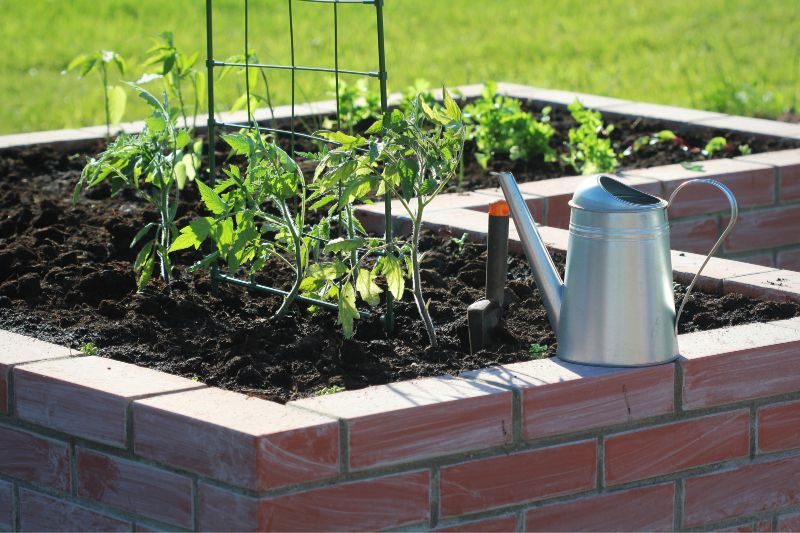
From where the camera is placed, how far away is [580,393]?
296 cm

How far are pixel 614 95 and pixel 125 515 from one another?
621cm

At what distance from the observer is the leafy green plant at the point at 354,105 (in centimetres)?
598

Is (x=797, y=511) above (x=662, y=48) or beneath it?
beneath

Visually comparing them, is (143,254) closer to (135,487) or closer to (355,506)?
(135,487)

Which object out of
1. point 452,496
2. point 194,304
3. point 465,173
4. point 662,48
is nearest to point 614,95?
point 662,48

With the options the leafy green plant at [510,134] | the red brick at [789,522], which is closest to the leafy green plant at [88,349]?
the red brick at [789,522]

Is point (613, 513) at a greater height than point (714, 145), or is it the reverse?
point (714, 145)

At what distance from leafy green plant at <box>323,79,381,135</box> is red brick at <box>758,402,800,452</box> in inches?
122

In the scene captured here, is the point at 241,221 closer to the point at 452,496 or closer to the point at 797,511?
the point at 452,496

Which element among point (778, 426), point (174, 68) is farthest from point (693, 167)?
point (778, 426)

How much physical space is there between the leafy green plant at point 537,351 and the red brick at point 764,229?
2.02 metres

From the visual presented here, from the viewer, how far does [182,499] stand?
2846 mm

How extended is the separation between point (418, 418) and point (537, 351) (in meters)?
0.58

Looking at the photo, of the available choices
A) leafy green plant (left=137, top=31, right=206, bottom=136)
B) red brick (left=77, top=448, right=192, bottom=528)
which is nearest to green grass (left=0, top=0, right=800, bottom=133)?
leafy green plant (left=137, top=31, right=206, bottom=136)
